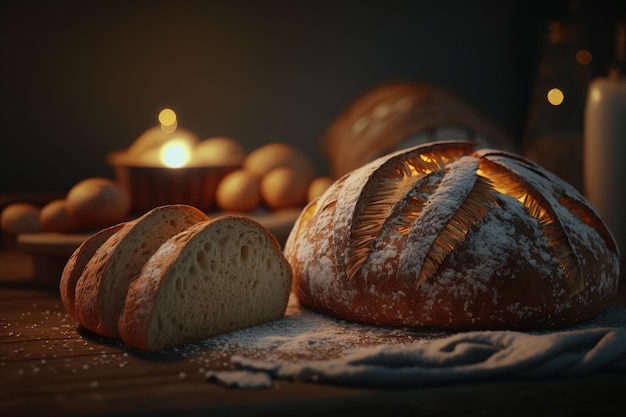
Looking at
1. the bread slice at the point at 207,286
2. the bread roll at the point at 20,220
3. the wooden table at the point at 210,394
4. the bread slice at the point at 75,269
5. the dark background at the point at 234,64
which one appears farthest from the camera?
the dark background at the point at 234,64

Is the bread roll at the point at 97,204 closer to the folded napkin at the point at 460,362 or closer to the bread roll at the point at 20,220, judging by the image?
the bread roll at the point at 20,220

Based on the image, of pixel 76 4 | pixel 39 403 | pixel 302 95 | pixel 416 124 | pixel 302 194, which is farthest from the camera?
pixel 302 95

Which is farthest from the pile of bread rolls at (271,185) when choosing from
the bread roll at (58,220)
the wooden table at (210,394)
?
the wooden table at (210,394)

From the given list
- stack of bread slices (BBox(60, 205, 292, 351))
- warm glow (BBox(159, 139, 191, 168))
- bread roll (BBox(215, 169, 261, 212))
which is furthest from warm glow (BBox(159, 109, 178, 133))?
stack of bread slices (BBox(60, 205, 292, 351))

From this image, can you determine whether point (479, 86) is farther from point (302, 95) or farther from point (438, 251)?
point (438, 251)

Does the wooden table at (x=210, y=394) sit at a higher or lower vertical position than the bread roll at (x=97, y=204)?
lower

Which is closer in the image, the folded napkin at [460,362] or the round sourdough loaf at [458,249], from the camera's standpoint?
the folded napkin at [460,362]

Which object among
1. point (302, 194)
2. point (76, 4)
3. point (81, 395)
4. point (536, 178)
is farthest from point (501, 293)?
point (76, 4)

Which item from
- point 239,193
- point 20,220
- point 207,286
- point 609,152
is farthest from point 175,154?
point 609,152
